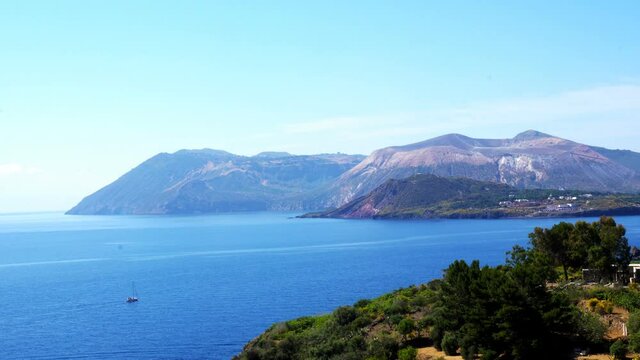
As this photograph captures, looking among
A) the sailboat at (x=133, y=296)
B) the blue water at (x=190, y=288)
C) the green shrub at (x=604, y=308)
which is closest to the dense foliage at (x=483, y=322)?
the green shrub at (x=604, y=308)

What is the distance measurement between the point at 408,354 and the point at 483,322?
470 centimetres

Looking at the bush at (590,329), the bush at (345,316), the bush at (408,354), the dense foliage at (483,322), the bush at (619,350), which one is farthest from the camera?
the bush at (345,316)

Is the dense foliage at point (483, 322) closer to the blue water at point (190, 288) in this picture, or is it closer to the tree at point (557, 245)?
the tree at point (557, 245)

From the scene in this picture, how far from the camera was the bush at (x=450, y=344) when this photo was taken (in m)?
42.3

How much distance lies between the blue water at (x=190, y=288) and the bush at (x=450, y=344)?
1137 inches

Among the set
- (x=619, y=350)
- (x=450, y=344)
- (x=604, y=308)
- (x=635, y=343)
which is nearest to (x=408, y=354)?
(x=450, y=344)

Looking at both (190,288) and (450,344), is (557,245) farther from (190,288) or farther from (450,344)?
(190,288)

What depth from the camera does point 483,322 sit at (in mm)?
40250

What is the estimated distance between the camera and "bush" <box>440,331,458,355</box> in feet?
139

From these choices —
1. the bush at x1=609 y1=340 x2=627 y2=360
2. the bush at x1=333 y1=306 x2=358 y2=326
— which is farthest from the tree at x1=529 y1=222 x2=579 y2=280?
the bush at x1=609 y1=340 x2=627 y2=360

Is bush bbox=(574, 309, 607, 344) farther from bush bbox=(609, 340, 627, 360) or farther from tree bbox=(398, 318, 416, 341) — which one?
tree bbox=(398, 318, 416, 341)

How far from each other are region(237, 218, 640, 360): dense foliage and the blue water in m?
17.6

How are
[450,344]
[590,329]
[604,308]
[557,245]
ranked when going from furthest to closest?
[557,245]
[604,308]
[450,344]
[590,329]

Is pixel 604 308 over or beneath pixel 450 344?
over
